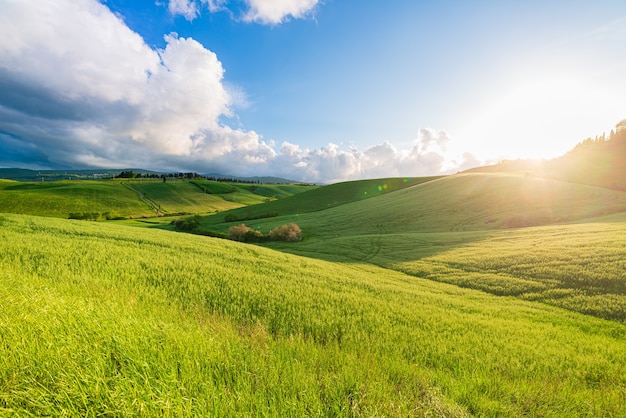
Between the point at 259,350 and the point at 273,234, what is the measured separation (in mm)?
44046

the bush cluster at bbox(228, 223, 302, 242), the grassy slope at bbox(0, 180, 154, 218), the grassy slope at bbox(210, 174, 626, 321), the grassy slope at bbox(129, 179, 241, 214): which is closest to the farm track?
the grassy slope at bbox(129, 179, 241, 214)

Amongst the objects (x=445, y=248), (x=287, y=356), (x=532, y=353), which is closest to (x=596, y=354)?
(x=532, y=353)

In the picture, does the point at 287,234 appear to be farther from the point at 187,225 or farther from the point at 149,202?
the point at 149,202

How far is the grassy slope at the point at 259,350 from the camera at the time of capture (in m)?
2.83

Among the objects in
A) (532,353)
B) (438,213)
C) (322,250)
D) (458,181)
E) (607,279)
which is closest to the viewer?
(532,353)

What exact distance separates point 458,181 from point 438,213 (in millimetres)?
27145

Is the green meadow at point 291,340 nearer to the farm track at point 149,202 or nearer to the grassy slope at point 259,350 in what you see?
the grassy slope at point 259,350

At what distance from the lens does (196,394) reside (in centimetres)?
297

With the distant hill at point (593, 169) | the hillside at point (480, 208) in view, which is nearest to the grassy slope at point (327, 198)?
the hillside at point (480, 208)

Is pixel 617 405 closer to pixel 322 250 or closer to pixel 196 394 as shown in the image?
pixel 196 394

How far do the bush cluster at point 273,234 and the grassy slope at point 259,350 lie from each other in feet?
120

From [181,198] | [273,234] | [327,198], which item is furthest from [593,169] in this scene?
[181,198]

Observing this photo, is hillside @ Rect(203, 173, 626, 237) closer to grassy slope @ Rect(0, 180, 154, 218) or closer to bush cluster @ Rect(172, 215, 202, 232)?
bush cluster @ Rect(172, 215, 202, 232)

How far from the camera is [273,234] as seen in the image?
47844 mm
